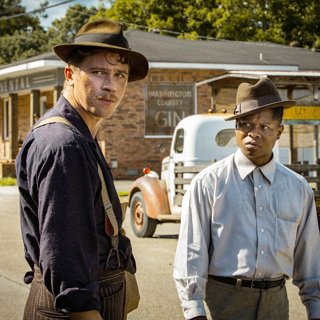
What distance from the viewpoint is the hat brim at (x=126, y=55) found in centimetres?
321

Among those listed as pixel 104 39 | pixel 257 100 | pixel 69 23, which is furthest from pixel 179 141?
pixel 69 23

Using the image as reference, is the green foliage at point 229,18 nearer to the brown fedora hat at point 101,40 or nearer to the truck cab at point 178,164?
the truck cab at point 178,164

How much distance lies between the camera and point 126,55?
337 cm

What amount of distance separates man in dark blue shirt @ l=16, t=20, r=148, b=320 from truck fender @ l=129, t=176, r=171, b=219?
33.1 feet

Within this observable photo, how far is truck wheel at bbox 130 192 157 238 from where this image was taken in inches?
545

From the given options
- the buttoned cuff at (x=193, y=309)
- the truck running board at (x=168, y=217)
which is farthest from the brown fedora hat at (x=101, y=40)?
the truck running board at (x=168, y=217)

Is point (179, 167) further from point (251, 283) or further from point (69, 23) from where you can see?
point (69, 23)

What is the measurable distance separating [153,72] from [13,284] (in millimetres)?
18713

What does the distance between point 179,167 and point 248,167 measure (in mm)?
9103

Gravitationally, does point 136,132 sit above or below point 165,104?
below

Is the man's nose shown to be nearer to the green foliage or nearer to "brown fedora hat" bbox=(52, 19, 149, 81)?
"brown fedora hat" bbox=(52, 19, 149, 81)

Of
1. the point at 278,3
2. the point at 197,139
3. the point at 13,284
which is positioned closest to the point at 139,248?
the point at 197,139

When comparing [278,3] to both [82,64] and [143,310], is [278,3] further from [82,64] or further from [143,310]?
[82,64]

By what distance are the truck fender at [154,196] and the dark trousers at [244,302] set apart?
9.44 meters
